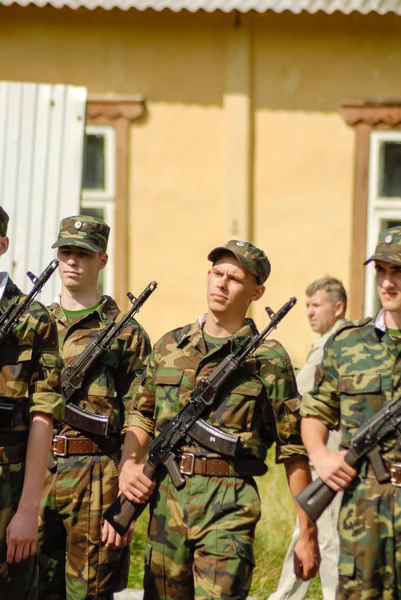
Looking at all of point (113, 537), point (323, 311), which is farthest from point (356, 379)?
point (323, 311)

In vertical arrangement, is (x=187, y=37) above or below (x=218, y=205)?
above

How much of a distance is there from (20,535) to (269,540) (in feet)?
11.1

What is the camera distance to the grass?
755 centimetres

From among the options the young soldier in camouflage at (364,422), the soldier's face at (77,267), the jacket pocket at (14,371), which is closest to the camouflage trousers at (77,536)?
the soldier's face at (77,267)

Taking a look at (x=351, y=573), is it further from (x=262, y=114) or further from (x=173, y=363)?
(x=262, y=114)

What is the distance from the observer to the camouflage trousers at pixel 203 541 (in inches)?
200

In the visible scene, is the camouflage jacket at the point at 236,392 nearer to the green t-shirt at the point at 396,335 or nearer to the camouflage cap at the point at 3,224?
the green t-shirt at the point at 396,335

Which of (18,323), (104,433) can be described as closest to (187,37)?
(104,433)

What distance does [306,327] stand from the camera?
1052 cm

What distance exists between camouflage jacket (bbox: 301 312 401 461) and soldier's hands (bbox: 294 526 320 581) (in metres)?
0.43

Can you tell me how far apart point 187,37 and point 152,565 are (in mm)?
6462

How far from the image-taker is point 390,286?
5.09 m

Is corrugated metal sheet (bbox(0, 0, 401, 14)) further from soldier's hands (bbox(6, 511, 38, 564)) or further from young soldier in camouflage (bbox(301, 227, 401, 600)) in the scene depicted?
soldier's hands (bbox(6, 511, 38, 564))

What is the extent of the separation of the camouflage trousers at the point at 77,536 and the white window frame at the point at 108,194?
4772 mm
